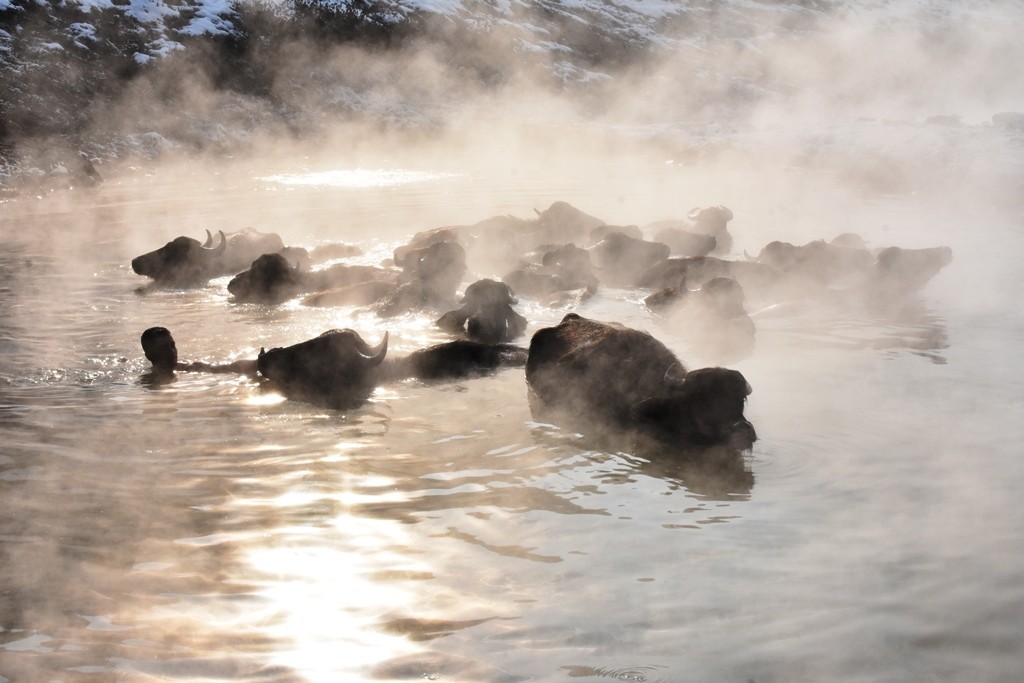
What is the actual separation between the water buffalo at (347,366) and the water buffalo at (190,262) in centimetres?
533

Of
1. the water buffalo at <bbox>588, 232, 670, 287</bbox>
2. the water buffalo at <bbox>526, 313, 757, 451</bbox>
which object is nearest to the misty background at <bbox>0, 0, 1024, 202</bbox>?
the water buffalo at <bbox>588, 232, 670, 287</bbox>

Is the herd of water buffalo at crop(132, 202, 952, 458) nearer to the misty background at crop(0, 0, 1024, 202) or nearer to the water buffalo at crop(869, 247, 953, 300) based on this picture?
the water buffalo at crop(869, 247, 953, 300)

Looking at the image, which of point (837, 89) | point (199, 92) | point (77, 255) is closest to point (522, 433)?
point (77, 255)

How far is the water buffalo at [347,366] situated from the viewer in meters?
8.49

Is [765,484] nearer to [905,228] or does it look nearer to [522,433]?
[522,433]

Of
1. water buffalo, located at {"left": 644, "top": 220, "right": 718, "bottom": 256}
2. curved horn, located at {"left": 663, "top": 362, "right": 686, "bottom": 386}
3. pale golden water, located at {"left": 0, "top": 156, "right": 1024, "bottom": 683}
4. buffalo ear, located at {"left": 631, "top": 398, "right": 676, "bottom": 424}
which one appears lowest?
pale golden water, located at {"left": 0, "top": 156, "right": 1024, "bottom": 683}

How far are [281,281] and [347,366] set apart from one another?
4342mm

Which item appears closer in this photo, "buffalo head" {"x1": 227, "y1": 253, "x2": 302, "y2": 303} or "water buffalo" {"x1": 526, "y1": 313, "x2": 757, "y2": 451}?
"water buffalo" {"x1": 526, "y1": 313, "x2": 757, "y2": 451}

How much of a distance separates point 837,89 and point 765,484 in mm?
52024

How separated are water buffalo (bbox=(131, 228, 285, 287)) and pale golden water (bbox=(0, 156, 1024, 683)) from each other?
3225 mm

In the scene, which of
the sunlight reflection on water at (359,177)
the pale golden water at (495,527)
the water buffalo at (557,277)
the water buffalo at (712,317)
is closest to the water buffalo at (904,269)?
the pale golden water at (495,527)

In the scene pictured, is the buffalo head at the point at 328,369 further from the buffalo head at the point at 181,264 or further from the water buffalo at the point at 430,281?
the buffalo head at the point at 181,264

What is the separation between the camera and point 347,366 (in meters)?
8.53

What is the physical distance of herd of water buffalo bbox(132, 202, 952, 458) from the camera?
7.57 metres
